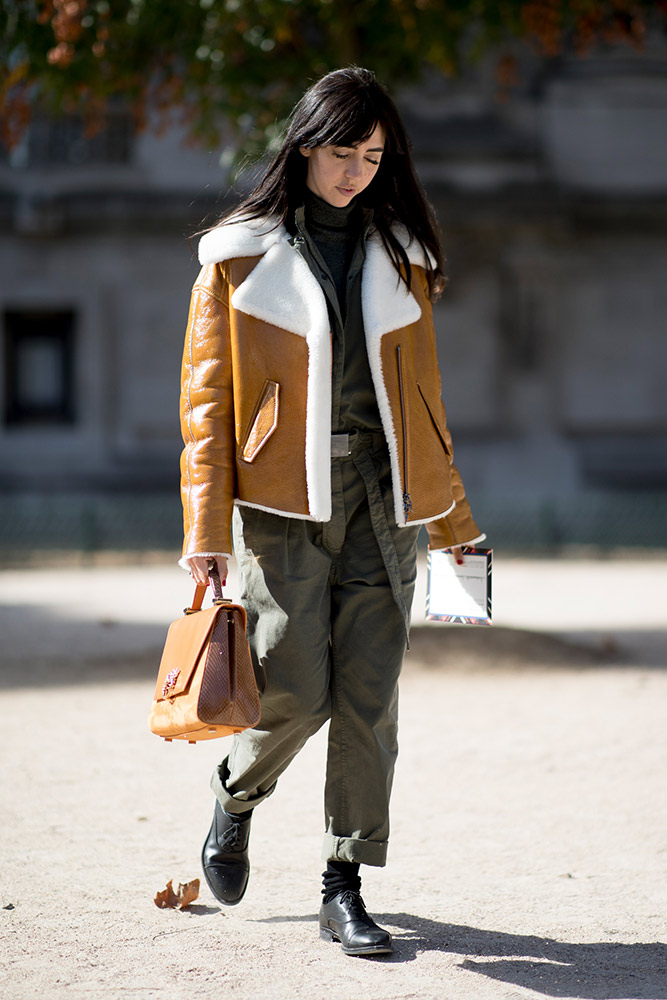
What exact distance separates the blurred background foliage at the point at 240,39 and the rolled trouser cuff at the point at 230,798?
565 cm

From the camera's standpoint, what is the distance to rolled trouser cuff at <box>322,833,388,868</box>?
350 centimetres

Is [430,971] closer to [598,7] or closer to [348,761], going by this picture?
[348,761]

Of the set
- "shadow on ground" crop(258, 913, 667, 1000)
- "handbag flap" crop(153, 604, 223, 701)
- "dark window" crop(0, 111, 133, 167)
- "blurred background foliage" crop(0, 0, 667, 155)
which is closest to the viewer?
"shadow on ground" crop(258, 913, 667, 1000)

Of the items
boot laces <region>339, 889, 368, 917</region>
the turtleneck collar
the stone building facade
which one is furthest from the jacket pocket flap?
the stone building facade

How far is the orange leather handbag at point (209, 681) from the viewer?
317cm

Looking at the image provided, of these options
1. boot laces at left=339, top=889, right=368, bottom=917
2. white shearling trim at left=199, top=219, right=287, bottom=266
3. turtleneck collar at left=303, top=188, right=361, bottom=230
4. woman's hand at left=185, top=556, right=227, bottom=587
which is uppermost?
turtleneck collar at left=303, top=188, right=361, bottom=230

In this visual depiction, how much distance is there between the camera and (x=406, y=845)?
4387 millimetres

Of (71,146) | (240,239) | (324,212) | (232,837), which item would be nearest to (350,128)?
(324,212)

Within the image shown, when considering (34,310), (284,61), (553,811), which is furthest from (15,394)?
(553,811)

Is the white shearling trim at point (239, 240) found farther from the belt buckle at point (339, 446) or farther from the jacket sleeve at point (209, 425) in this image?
the belt buckle at point (339, 446)

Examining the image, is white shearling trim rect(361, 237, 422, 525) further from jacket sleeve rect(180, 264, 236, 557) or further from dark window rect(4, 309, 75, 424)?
dark window rect(4, 309, 75, 424)

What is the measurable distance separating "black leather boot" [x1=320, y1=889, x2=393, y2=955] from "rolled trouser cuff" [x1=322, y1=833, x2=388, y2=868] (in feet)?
0.28

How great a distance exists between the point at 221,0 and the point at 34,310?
10.1 meters

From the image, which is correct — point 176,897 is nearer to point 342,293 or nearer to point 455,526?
point 455,526
